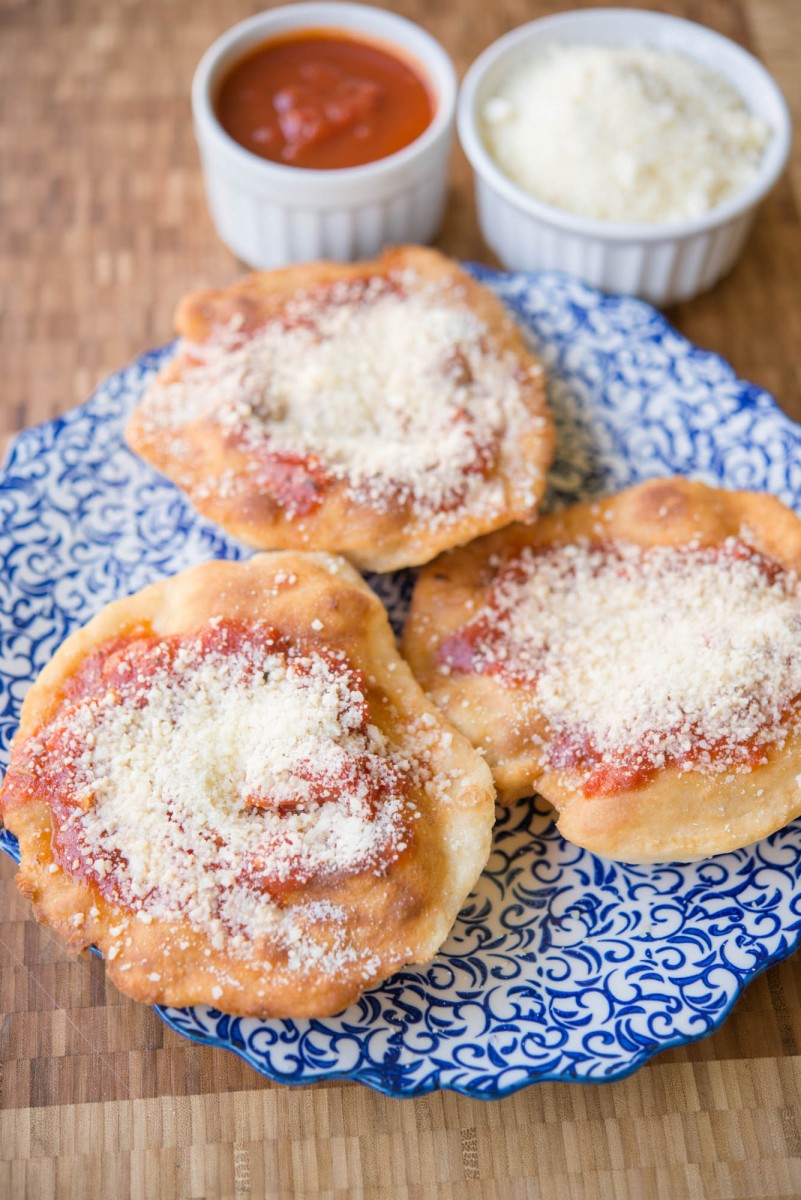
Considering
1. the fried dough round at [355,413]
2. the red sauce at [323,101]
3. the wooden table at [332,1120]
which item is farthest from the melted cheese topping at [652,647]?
the red sauce at [323,101]

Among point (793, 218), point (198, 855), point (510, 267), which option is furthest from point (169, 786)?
point (793, 218)

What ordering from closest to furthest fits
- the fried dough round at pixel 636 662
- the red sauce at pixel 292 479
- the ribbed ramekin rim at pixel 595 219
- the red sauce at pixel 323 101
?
the fried dough round at pixel 636 662 < the red sauce at pixel 292 479 < the ribbed ramekin rim at pixel 595 219 < the red sauce at pixel 323 101

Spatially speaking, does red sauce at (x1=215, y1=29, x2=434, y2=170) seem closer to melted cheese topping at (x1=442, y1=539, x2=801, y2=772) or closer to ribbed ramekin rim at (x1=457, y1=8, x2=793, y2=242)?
ribbed ramekin rim at (x1=457, y1=8, x2=793, y2=242)

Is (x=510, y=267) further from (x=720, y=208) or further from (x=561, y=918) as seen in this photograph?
(x=561, y=918)

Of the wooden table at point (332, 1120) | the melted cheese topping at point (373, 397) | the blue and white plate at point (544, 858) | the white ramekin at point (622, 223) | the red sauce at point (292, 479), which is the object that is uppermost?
the white ramekin at point (622, 223)

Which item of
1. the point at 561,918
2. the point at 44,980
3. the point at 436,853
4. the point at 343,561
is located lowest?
the point at 44,980

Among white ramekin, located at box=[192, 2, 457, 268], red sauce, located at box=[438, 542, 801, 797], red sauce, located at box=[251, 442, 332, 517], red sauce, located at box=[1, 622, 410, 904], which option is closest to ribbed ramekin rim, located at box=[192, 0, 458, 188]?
white ramekin, located at box=[192, 2, 457, 268]

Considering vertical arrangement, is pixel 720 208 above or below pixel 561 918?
above

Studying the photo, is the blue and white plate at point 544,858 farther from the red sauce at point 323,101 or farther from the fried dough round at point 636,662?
the red sauce at point 323,101
